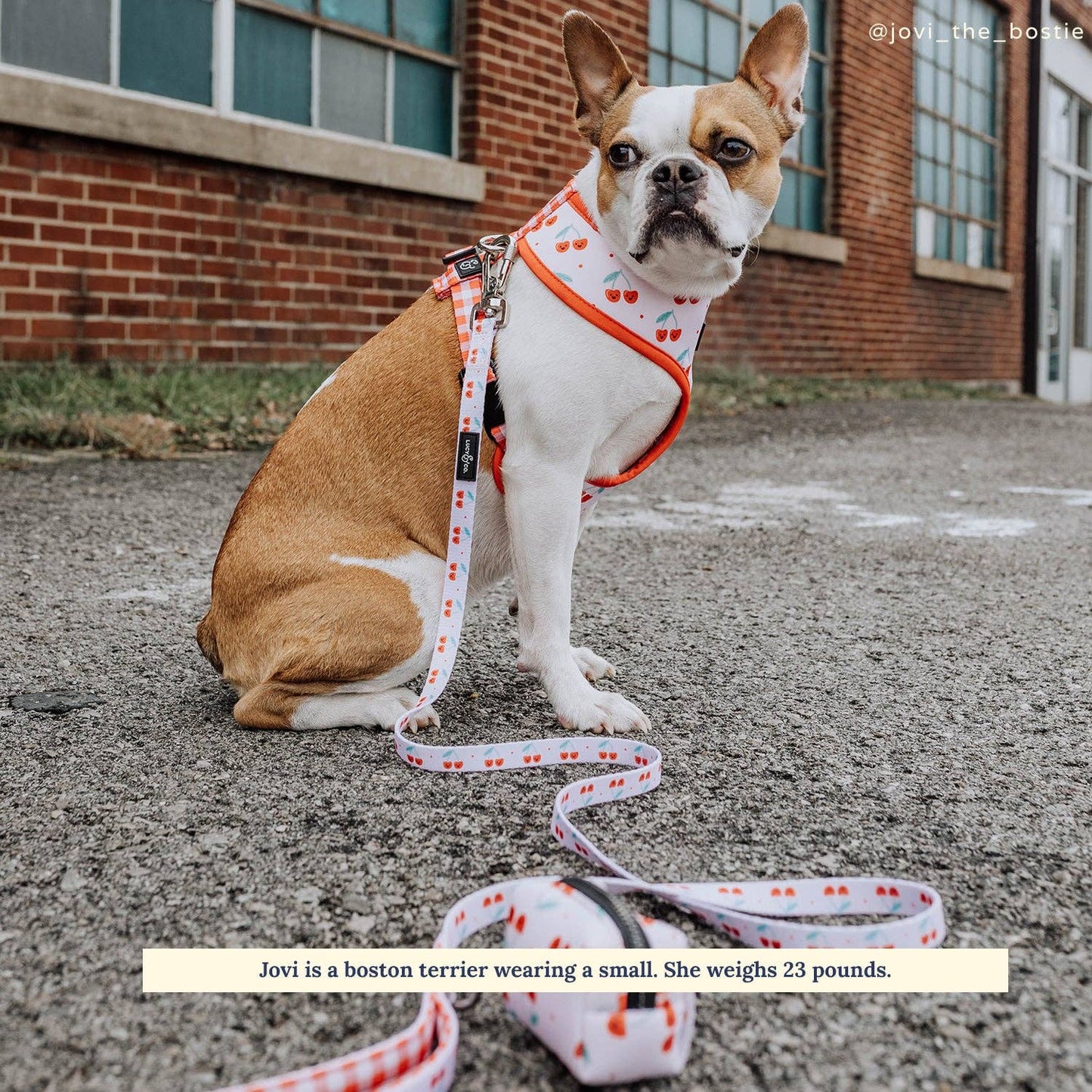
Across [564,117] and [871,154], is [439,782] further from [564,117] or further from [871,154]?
[871,154]

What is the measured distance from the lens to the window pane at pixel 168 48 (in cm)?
606

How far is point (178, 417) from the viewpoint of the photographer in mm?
5730

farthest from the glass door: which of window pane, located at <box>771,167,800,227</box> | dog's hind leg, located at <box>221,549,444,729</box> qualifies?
dog's hind leg, located at <box>221,549,444,729</box>

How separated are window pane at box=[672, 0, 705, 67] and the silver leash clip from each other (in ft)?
26.5

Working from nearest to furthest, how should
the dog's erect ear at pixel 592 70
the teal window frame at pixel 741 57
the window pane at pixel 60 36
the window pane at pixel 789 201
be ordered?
the dog's erect ear at pixel 592 70
the window pane at pixel 60 36
the teal window frame at pixel 741 57
the window pane at pixel 789 201

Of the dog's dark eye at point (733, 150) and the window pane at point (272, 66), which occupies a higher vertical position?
the window pane at point (272, 66)

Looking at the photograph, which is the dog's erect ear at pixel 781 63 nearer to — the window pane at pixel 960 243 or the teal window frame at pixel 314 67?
the teal window frame at pixel 314 67

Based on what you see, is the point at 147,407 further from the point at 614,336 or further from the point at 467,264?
the point at 614,336

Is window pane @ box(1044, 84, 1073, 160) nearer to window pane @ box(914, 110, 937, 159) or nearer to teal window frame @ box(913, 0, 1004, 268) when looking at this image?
teal window frame @ box(913, 0, 1004, 268)

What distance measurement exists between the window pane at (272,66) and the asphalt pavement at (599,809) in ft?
11.2

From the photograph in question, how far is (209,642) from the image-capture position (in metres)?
2.45

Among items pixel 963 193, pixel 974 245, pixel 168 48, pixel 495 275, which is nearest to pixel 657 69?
pixel 168 48

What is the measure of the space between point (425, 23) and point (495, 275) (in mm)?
5887

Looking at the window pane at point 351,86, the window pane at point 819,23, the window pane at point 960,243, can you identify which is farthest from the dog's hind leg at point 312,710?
the window pane at point 960,243
